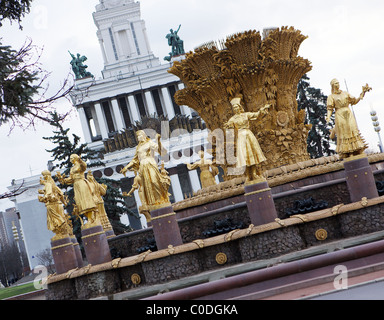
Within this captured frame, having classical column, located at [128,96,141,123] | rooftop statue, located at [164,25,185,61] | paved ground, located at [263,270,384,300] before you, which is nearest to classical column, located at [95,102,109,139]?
classical column, located at [128,96,141,123]

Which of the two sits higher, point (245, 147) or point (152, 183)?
point (245, 147)

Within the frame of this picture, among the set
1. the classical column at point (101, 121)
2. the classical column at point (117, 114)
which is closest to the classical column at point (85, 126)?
the classical column at point (101, 121)

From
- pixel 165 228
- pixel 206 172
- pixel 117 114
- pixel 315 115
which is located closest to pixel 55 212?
pixel 165 228

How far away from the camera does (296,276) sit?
6789 millimetres

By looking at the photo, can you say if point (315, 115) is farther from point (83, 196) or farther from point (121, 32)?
point (121, 32)

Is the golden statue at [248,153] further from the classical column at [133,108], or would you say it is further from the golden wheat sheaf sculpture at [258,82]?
the classical column at [133,108]

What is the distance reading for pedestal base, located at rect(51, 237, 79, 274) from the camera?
12.3 meters

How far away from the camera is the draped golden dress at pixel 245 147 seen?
376 inches

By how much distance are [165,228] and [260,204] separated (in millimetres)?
1749

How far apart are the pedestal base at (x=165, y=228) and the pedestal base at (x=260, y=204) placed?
143 centimetres

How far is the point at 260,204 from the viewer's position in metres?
9.51

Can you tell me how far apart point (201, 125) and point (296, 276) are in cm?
4615
